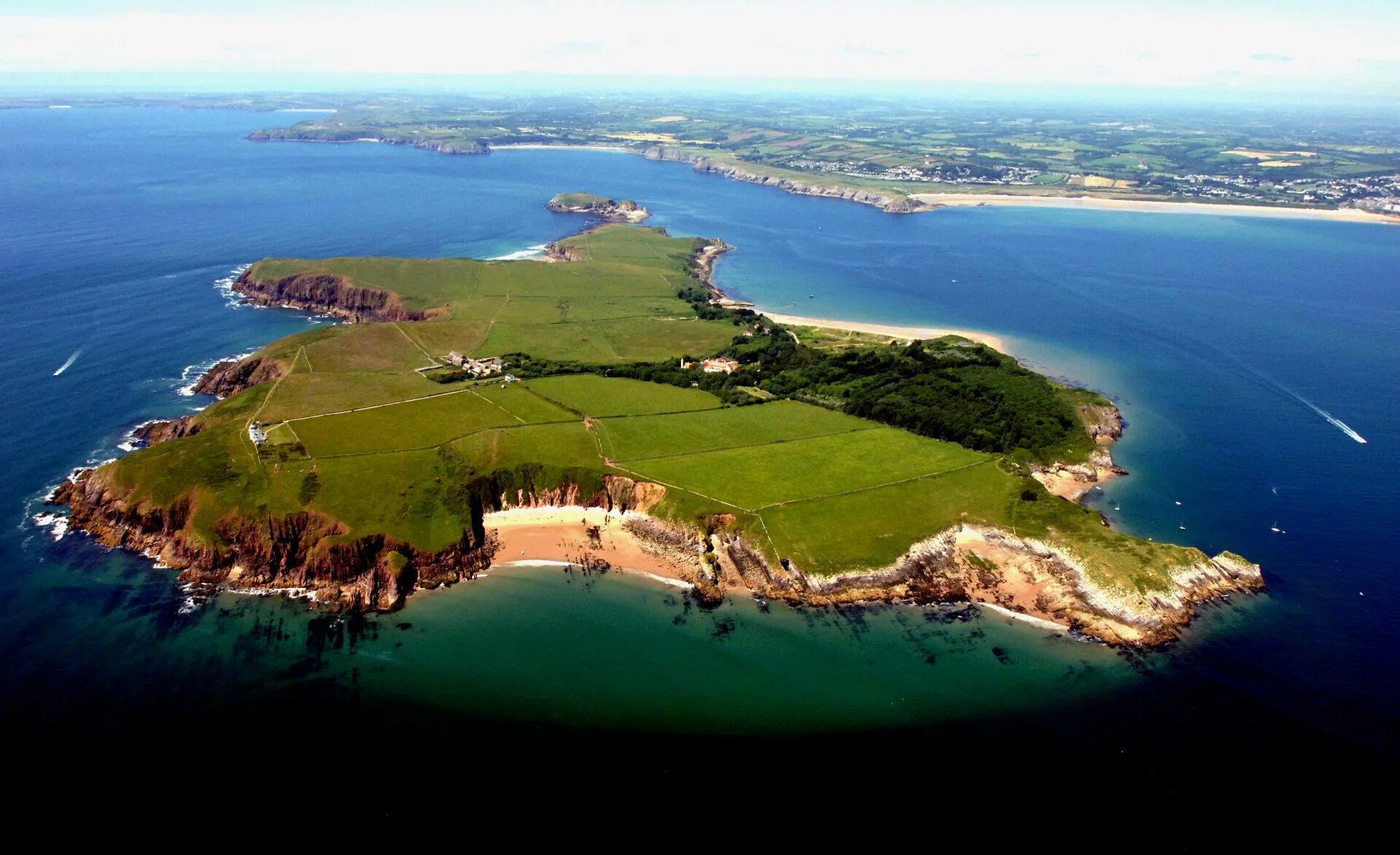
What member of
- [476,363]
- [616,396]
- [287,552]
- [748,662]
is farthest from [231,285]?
[748,662]

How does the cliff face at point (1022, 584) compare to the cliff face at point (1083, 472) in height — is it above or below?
below

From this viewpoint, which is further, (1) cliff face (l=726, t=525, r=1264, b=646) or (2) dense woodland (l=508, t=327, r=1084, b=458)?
(2) dense woodland (l=508, t=327, r=1084, b=458)

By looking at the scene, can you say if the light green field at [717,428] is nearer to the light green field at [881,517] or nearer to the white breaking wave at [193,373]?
the light green field at [881,517]

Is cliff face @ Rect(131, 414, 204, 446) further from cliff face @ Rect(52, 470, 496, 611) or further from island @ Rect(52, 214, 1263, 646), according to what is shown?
cliff face @ Rect(52, 470, 496, 611)

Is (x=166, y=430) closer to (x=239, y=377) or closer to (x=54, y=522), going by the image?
(x=239, y=377)

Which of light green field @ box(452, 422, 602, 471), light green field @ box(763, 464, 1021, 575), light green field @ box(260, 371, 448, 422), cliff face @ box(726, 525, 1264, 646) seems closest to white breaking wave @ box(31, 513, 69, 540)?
light green field @ box(260, 371, 448, 422)

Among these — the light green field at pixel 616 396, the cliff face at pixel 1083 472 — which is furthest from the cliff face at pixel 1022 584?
the light green field at pixel 616 396
